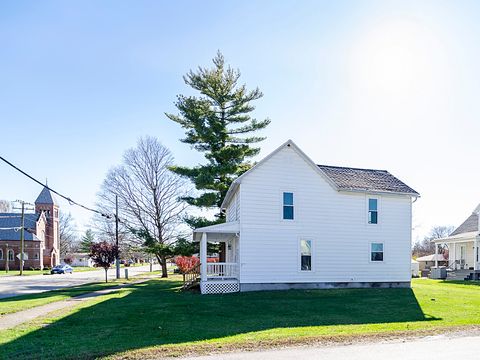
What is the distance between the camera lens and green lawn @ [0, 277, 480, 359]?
366 inches

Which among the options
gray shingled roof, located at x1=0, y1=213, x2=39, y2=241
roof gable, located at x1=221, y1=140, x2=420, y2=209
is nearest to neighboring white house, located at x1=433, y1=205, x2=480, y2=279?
roof gable, located at x1=221, y1=140, x2=420, y2=209

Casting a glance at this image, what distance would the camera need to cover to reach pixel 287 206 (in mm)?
22250

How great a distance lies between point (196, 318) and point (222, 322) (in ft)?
3.52

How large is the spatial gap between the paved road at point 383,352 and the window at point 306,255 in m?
12.4

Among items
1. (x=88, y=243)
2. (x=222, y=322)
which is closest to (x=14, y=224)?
(x=88, y=243)

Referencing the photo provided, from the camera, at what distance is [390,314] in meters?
14.5

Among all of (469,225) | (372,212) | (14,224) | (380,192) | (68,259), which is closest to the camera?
(380,192)

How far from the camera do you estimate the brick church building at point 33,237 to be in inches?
2662

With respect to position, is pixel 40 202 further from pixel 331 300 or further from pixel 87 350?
pixel 87 350

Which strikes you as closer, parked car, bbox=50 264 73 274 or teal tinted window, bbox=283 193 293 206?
teal tinted window, bbox=283 193 293 206

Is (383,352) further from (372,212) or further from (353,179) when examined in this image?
(353,179)

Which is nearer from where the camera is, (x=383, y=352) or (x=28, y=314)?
(x=383, y=352)

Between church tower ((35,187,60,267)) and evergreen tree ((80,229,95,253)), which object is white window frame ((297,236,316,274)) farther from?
church tower ((35,187,60,267))

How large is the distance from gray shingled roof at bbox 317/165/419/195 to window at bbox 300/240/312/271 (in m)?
3.53
